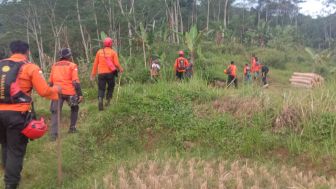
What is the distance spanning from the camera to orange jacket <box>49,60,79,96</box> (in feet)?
21.3

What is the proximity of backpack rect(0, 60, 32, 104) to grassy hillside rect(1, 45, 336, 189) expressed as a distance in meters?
1.42

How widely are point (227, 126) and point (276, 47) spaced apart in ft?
102

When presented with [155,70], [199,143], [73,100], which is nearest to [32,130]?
[73,100]

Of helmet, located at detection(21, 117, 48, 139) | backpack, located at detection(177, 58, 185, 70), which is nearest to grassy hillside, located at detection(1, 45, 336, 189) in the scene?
helmet, located at detection(21, 117, 48, 139)

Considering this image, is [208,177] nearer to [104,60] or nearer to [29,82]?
[29,82]

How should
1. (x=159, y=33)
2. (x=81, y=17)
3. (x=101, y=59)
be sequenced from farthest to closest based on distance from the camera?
(x=81, y=17), (x=159, y=33), (x=101, y=59)

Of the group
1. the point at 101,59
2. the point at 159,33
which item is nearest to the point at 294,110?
the point at 101,59

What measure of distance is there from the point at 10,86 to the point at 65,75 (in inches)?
82.1

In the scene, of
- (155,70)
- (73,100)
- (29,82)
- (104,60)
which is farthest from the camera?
(155,70)

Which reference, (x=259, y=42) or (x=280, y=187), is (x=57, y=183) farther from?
(x=259, y=42)

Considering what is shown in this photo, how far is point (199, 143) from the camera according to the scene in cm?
650

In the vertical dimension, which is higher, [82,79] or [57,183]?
[82,79]

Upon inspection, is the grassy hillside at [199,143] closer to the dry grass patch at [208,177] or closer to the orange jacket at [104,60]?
the dry grass patch at [208,177]

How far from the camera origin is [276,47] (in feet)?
117
